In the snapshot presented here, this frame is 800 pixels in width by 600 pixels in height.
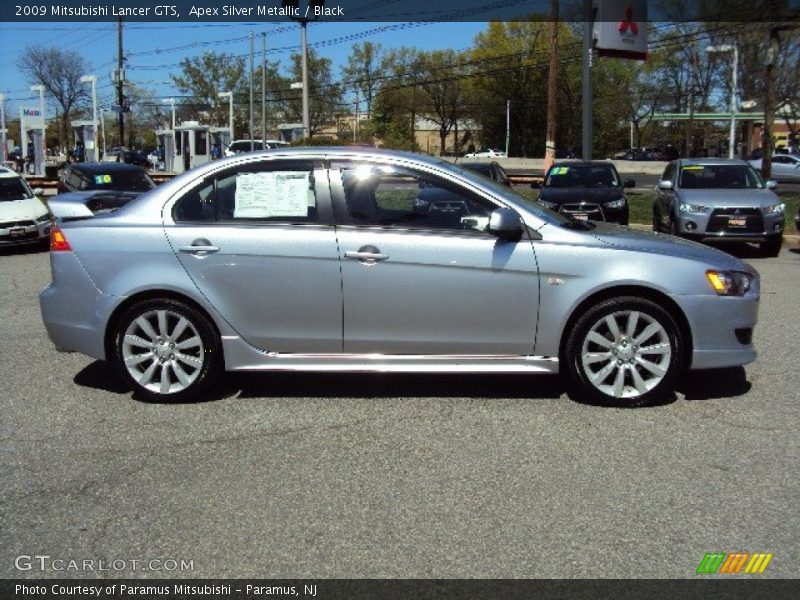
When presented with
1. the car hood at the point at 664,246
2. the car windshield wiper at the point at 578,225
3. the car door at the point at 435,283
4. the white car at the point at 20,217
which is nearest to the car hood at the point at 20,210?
the white car at the point at 20,217

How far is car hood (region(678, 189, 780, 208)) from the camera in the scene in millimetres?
13219

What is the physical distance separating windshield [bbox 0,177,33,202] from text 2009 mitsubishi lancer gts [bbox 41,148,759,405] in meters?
11.3

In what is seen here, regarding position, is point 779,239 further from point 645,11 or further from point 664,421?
point 645,11

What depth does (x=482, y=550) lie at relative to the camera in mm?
3588

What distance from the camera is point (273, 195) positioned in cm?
568

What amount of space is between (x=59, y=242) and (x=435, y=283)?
2.69m

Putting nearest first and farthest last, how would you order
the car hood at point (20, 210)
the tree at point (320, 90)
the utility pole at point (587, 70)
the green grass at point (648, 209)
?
the car hood at point (20, 210) < the green grass at point (648, 209) < the utility pole at point (587, 70) < the tree at point (320, 90)

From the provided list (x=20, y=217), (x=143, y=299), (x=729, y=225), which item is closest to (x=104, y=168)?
(x=20, y=217)

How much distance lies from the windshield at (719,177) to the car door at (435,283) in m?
9.84

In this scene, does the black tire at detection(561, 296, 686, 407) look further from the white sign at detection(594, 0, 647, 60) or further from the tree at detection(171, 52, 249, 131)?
the tree at detection(171, 52, 249, 131)

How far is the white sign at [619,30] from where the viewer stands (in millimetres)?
27875

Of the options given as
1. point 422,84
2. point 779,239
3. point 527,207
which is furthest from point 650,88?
point 527,207

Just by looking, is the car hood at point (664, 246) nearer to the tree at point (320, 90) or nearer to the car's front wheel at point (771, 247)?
the car's front wheel at point (771, 247)

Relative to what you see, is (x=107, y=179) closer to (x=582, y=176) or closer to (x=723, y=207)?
(x=582, y=176)
